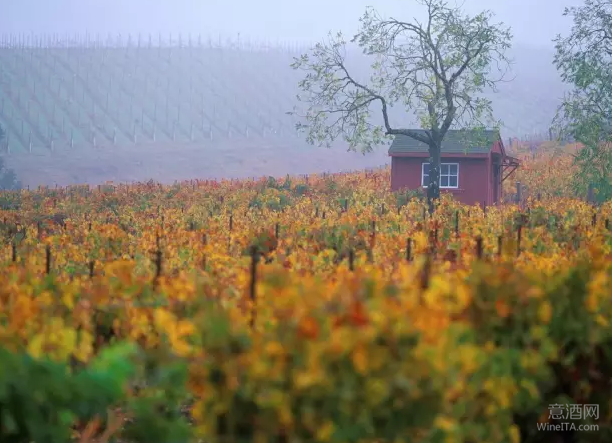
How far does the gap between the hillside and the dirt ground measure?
0.18 meters

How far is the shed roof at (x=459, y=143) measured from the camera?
32.8 meters

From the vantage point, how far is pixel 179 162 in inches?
3337

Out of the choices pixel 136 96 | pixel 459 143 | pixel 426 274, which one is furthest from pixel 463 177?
pixel 136 96

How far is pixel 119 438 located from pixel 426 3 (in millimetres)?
29098

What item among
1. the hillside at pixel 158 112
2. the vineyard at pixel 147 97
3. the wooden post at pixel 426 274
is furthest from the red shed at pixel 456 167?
the vineyard at pixel 147 97

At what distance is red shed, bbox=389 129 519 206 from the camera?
114 feet

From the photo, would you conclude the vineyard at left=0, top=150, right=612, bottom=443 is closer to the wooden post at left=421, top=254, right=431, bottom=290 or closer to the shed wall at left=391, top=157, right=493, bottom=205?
the wooden post at left=421, top=254, right=431, bottom=290

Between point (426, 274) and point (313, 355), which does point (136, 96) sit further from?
point (313, 355)

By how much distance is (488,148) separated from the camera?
3456cm

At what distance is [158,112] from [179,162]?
24771mm

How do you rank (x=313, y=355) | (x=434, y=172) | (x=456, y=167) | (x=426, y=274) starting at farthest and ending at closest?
(x=456, y=167) → (x=434, y=172) → (x=426, y=274) → (x=313, y=355)

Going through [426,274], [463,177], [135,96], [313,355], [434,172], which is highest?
[135,96]

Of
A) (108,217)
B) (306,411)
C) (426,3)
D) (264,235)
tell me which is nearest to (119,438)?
(306,411)

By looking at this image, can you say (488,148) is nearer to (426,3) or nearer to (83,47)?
(426,3)
